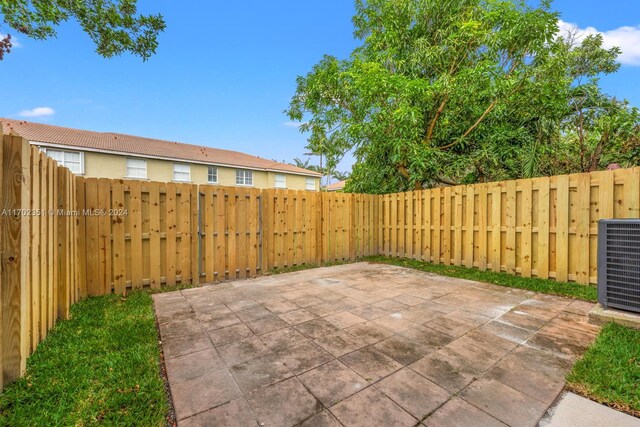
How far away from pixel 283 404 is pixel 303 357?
577 millimetres

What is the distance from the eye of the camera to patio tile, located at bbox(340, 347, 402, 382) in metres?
1.92

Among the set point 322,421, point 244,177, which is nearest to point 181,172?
point 244,177

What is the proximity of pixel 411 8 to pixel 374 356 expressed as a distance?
9.66 metres

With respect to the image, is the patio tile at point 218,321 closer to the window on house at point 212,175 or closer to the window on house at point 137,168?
the window on house at point 137,168

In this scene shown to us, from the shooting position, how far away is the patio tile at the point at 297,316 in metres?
2.94

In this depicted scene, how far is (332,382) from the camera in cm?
183

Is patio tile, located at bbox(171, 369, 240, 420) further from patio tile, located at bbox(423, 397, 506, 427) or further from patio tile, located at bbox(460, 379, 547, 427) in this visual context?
patio tile, located at bbox(460, 379, 547, 427)

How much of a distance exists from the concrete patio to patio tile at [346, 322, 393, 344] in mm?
11

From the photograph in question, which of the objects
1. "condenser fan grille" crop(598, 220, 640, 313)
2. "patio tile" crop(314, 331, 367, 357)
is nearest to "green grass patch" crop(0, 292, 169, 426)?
"patio tile" crop(314, 331, 367, 357)

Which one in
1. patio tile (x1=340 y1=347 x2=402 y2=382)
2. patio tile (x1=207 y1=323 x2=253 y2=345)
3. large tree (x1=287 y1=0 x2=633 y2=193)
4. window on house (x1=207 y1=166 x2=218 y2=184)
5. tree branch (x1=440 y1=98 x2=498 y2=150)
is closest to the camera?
patio tile (x1=340 y1=347 x2=402 y2=382)

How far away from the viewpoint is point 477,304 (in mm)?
3459

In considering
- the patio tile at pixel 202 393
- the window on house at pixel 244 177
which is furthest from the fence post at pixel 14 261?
the window on house at pixel 244 177

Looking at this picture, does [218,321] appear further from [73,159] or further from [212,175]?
[212,175]

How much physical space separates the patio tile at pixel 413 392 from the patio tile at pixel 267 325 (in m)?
1.32
